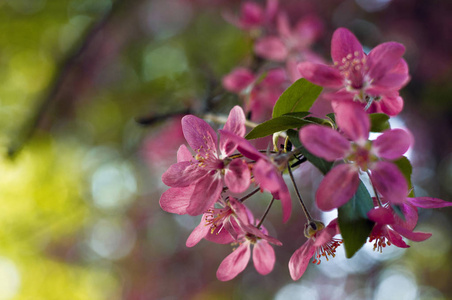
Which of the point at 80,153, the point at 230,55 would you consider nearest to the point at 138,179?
the point at 80,153

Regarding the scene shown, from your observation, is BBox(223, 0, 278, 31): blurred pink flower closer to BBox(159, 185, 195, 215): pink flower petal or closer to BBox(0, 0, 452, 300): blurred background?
BBox(0, 0, 452, 300): blurred background

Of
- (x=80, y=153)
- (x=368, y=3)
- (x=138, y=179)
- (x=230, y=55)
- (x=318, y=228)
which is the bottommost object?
(x=138, y=179)

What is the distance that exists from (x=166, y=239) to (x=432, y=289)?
9.11ft

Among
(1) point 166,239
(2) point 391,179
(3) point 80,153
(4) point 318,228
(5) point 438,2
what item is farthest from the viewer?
(1) point 166,239

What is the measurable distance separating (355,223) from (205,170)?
288mm

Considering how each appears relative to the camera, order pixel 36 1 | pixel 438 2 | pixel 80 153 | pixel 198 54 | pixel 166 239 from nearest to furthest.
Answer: pixel 36 1
pixel 198 54
pixel 438 2
pixel 80 153
pixel 166 239

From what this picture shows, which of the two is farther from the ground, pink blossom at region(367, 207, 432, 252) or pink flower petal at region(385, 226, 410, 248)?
pink blossom at region(367, 207, 432, 252)

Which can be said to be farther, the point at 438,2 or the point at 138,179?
the point at 138,179

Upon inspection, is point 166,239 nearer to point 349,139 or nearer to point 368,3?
point 368,3

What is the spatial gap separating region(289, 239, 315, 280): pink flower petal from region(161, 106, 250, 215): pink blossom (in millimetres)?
210

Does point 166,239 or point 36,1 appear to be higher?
point 36,1

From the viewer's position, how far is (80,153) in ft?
11.8

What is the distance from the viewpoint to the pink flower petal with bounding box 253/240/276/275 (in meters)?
0.84

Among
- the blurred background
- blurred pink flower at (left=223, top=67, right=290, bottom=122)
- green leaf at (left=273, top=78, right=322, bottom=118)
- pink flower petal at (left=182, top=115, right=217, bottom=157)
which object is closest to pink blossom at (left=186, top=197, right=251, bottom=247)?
pink flower petal at (left=182, top=115, right=217, bottom=157)
